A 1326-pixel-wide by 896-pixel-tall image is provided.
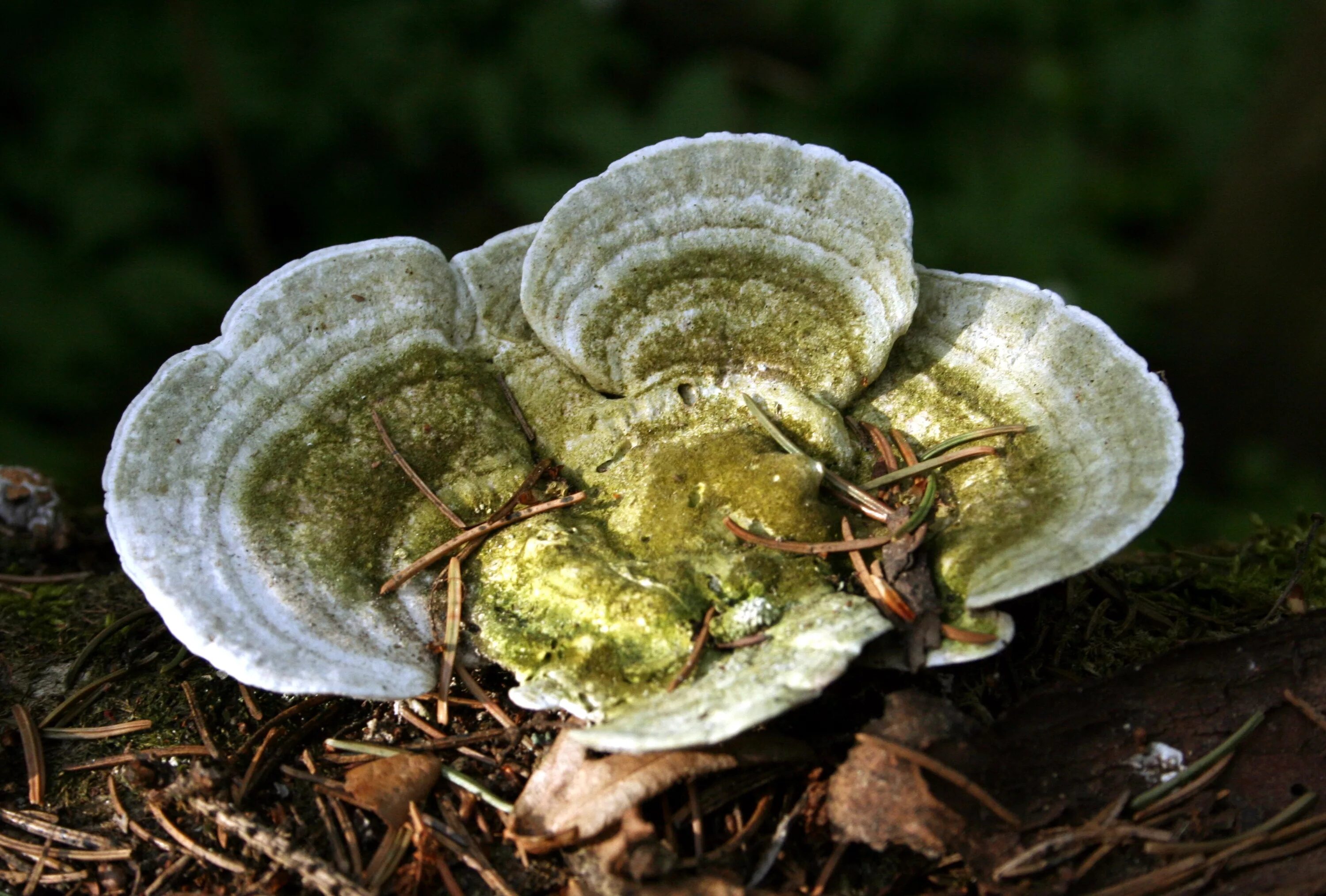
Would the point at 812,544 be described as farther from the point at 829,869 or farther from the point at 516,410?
the point at 516,410

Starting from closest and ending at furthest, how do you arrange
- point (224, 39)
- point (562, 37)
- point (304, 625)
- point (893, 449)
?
1. point (304, 625)
2. point (893, 449)
3. point (224, 39)
4. point (562, 37)

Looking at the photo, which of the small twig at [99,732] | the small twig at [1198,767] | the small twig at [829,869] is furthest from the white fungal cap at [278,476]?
the small twig at [1198,767]

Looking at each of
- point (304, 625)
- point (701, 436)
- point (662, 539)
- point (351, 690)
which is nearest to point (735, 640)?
point (662, 539)

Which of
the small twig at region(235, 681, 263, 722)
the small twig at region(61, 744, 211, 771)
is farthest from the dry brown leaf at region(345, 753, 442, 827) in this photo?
the small twig at region(61, 744, 211, 771)

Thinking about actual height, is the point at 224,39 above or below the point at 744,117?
above

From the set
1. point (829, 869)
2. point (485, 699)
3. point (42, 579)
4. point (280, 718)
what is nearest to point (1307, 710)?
point (829, 869)

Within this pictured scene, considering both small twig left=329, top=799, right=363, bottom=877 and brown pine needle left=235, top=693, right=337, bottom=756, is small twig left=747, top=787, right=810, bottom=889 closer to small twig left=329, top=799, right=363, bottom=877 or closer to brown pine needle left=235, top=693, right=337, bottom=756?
small twig left=329, top=799, right=363, bottom=877

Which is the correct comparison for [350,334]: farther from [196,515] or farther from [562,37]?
[562,37]
